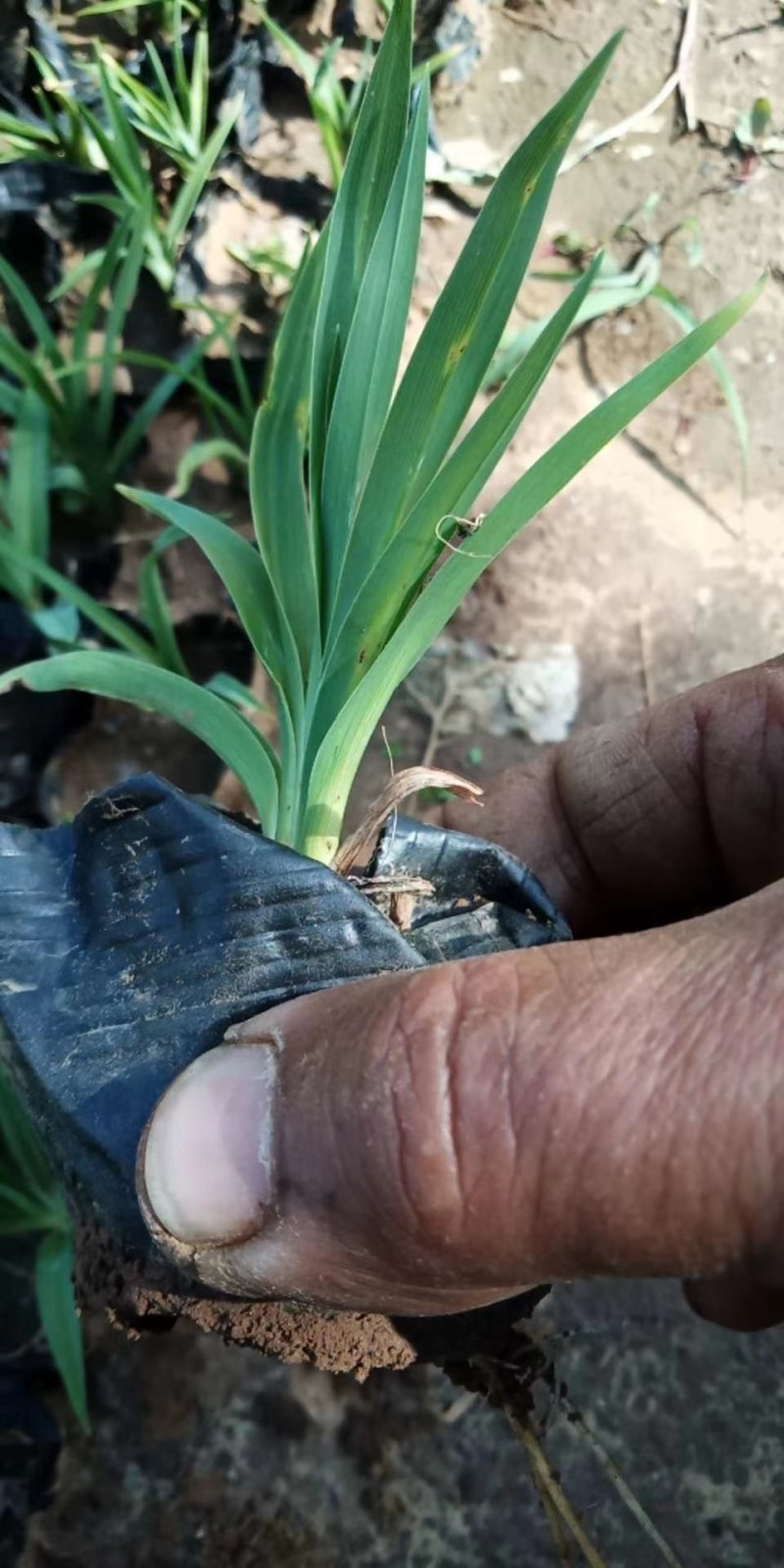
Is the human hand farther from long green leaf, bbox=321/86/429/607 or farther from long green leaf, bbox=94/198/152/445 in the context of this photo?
long green leaf, bbox=94/198/152/445

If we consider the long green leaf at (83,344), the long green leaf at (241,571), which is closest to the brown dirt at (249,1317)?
the long green leaf at (241,571)

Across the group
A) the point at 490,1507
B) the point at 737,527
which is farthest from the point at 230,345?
the point at 490,1507

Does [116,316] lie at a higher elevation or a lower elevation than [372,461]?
lower

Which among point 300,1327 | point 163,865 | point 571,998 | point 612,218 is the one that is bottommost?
point 300,1327

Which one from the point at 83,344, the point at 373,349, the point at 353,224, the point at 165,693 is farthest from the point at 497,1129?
the point at 83,344

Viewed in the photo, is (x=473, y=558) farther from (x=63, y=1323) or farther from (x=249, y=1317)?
(x=63, y=1323)

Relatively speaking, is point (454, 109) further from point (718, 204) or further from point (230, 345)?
point (230, 345)
